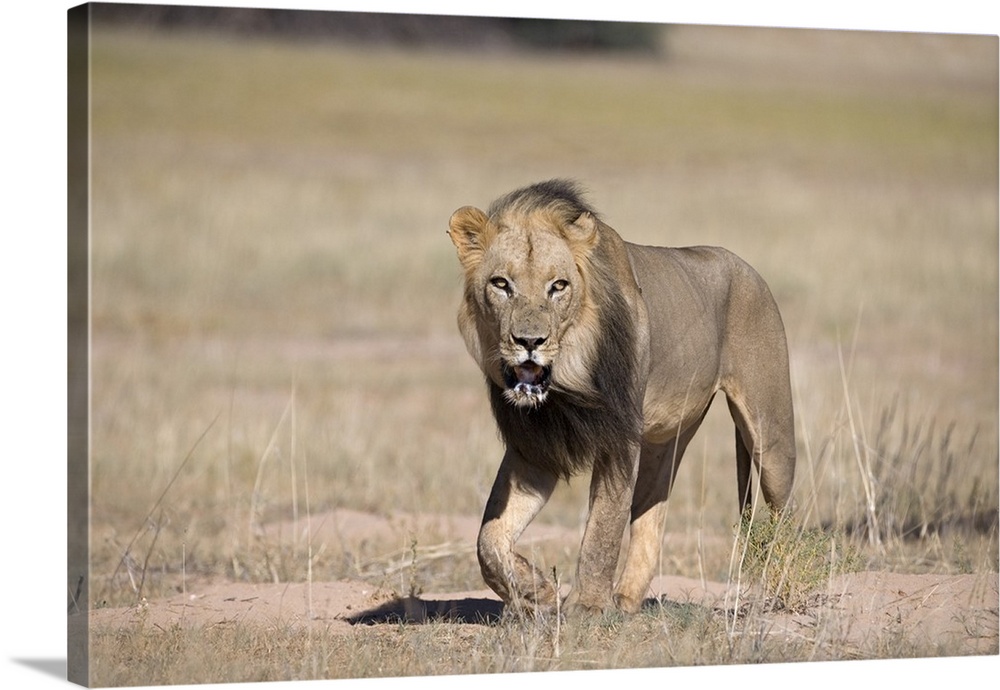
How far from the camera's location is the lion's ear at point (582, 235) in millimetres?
6719

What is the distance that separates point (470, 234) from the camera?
6.77 metres

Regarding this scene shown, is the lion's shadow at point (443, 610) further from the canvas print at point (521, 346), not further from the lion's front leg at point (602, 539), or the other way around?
the lion's front leg at point (602, 539)

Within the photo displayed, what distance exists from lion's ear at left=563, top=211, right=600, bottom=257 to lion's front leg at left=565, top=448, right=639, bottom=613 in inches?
31.8

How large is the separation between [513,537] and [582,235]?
1175mm

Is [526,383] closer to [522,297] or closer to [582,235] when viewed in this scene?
[522,297]

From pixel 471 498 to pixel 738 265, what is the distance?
341 cm

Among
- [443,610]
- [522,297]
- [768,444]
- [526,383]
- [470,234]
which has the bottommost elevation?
[443,610]

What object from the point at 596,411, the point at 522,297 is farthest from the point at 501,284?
the point at 596,411

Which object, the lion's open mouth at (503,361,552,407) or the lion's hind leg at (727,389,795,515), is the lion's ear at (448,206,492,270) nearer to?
the lion's open mouth at (503,361,552,407)

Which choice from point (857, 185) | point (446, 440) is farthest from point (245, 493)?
point (857, 185)

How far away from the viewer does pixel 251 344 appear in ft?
55.4

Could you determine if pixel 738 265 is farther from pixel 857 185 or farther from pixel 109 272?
pixel 857 185

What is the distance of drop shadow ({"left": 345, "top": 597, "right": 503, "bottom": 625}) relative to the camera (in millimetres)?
7375

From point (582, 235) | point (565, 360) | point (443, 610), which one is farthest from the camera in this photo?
point (443, 610)
